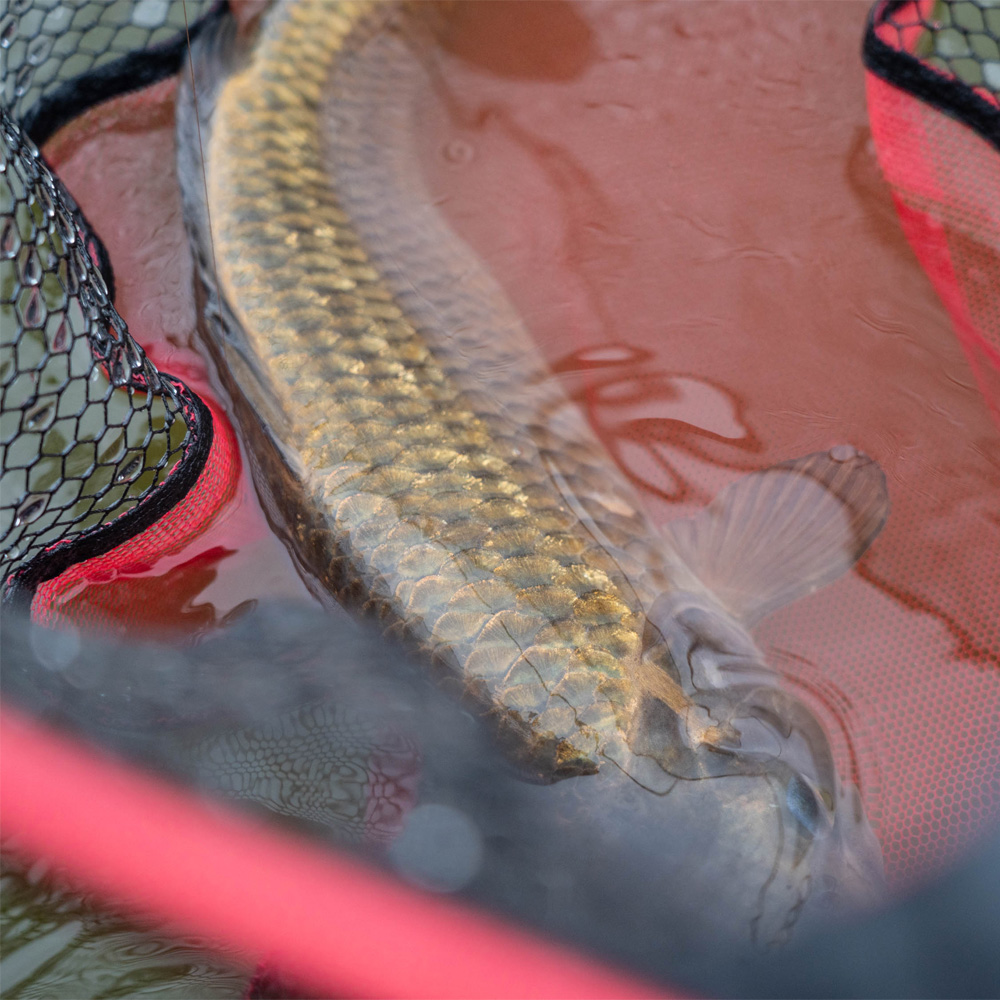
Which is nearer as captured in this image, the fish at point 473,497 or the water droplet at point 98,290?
the fish at point 473,497

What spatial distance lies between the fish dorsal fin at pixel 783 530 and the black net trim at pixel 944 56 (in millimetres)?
1040

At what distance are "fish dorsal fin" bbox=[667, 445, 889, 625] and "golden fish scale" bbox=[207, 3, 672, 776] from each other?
24 centimetres

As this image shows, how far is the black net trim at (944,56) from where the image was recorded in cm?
227

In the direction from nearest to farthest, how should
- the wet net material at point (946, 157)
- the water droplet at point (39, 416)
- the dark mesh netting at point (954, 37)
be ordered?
the water droplet at point (39, 416), the wet net material at point (946, 157), the dark mesh netting at point (954, 37)

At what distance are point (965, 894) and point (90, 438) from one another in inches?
85.8

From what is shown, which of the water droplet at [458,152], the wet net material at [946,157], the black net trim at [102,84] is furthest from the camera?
the water droplet at [458,152]

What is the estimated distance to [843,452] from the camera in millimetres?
2131

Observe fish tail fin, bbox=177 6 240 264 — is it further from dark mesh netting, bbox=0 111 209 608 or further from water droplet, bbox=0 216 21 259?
water droplet, bbox=0 216 21 259

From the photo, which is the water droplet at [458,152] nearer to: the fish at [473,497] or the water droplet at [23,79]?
the fish at [473,497]

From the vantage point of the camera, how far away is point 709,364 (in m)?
2.29

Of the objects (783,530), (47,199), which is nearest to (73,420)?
(47,199)

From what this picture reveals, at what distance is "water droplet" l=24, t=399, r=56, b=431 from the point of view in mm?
2066

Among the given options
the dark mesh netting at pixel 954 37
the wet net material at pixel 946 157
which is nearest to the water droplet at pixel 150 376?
the wet net material at pixel 946 157

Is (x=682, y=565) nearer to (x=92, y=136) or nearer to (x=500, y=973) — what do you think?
(x=500, y=973)
